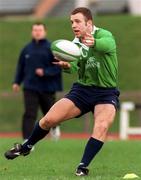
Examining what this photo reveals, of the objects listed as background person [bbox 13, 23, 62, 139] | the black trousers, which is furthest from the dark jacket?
the black trousers

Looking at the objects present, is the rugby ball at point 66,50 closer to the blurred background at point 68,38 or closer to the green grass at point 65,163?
the green grass at point 65,163

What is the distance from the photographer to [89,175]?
9867 millimetres

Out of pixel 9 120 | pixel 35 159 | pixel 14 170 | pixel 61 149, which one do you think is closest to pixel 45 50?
pixel 61 149

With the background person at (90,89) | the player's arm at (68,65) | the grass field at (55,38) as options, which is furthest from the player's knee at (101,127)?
the grass field at (55,38)

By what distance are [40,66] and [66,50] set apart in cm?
534

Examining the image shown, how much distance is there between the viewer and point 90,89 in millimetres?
10172

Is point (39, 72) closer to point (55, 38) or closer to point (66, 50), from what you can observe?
point (66, 50)

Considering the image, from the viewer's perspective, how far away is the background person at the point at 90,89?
9820mm

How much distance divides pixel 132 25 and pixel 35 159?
1317 cm

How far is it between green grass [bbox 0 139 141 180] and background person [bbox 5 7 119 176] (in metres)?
0.47

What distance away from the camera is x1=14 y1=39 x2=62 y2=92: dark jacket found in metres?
15.0

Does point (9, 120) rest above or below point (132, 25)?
below

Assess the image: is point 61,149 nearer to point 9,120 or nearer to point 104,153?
point 104,153

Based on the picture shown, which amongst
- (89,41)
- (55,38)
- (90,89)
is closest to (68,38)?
(55,38)
